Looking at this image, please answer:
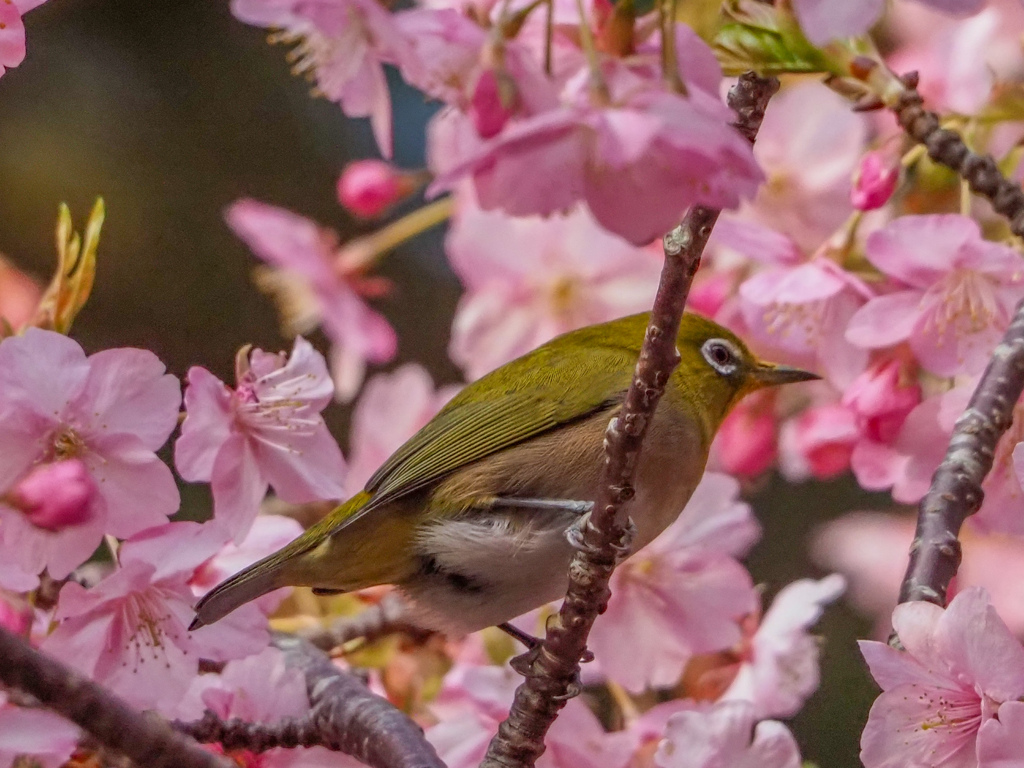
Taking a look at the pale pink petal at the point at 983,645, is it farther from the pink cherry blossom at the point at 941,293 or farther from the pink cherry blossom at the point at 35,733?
the pink cherry blossom at the point at 35,733

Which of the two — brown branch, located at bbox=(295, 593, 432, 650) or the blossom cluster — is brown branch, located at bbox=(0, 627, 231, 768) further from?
brown branch, located at bbox=(295, 593, 432, 650)

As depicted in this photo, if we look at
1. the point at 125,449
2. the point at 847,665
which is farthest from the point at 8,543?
the point at 847,665

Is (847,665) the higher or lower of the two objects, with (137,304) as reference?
lower

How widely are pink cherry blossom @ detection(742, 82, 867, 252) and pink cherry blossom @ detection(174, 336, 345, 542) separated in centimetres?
65

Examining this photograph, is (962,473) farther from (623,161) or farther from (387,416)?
(387,416)

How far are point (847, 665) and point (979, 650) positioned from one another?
1607mm

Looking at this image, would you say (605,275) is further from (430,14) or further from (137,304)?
(137,304)

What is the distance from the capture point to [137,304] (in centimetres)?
267

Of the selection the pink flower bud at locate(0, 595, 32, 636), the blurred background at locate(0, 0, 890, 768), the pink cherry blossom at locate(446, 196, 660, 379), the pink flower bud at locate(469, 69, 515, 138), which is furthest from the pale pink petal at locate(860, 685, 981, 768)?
the blurred background at locate(0, 0, 890, 768)

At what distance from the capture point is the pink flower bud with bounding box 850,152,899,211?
1.16 m

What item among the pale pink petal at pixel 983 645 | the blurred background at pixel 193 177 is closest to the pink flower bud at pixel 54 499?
the pale pink petal at pixel 983 645

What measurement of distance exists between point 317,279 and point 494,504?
1.94 ft

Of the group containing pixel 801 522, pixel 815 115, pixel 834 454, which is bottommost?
pixel 834 454

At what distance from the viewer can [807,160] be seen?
61.6 inches
